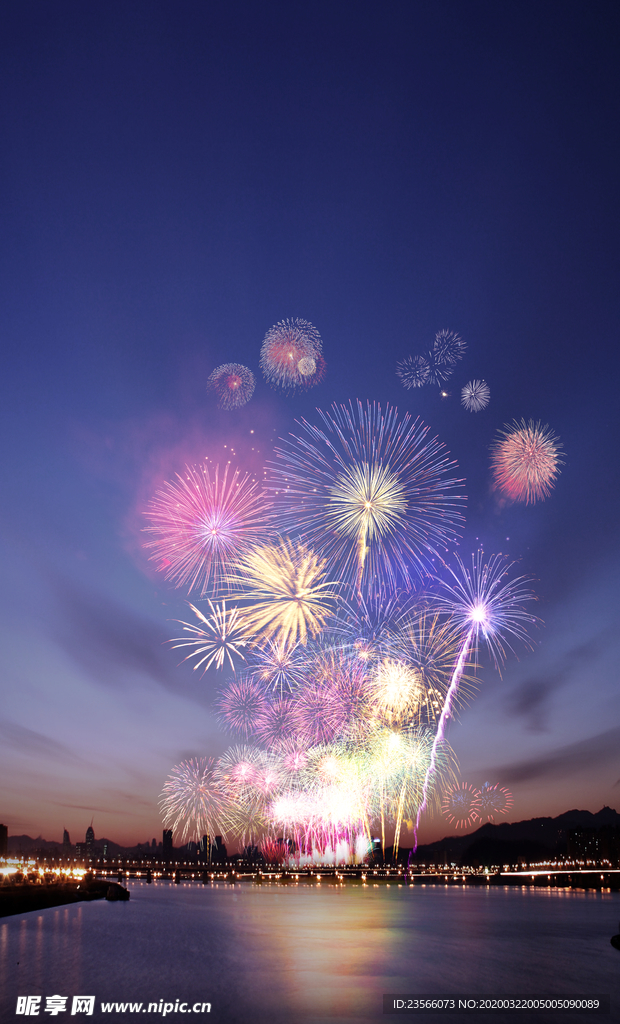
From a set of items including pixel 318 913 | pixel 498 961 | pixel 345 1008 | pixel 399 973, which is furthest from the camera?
pixel 318 913

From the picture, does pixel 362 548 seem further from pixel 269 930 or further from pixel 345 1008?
pixel 269 930

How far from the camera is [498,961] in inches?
2080

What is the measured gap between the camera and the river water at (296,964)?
34.4 m

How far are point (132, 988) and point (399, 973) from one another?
16.7 m

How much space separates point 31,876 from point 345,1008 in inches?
3673

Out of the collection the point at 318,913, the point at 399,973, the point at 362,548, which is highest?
the point at 362,548

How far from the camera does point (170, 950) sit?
6044 cm

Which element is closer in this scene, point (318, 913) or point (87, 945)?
point (87, 945)

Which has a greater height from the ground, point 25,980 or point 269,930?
point 25,980

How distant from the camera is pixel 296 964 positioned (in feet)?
160

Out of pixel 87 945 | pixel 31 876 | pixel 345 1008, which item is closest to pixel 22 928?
pixel 87 945

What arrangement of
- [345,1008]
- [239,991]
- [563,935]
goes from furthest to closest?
1. [563,935]
2. [239,991]
3. [345,1008]

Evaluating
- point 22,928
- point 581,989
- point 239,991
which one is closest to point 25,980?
point 239,991

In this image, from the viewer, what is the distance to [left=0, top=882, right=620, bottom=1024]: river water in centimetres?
3438
